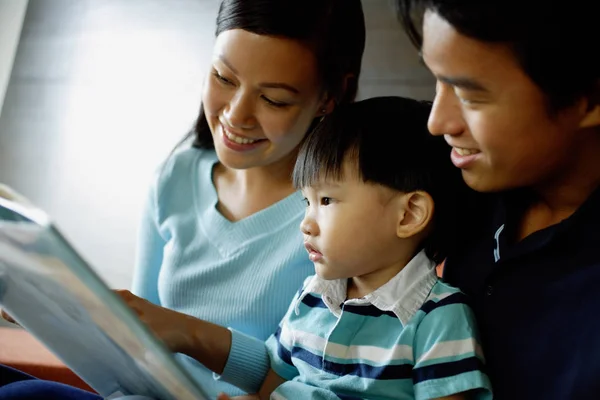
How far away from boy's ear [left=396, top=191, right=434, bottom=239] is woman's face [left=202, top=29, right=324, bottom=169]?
301 mm

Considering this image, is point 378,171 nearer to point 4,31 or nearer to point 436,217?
point 436,217

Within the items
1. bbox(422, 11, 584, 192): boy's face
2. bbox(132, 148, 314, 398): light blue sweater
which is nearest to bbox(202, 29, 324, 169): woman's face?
bbox(132, 148, 314, 398): light blue sweater

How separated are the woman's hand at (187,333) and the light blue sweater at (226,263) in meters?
0.02

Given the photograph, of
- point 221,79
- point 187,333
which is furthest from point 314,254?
point 221,79

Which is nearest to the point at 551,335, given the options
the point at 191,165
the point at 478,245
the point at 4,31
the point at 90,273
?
the point at 478,245

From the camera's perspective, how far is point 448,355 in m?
0.90

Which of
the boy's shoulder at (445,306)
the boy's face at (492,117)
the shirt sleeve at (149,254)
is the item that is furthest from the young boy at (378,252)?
the shirt sleeve at (149,254)

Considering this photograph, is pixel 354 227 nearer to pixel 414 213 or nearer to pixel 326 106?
pixel 414 213

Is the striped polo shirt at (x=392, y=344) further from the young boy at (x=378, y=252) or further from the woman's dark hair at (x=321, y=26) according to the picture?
the woman's dark hair at (x=321, y=26)

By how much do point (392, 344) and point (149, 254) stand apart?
639 mm

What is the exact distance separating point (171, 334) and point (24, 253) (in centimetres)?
47

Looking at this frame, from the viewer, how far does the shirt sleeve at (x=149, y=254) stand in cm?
143

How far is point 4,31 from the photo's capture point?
2254mm

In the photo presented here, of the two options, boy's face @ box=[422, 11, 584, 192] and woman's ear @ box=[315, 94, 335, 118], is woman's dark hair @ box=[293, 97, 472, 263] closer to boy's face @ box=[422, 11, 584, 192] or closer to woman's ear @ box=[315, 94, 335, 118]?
boy's face @ box=[422, 11, 584, 192]
